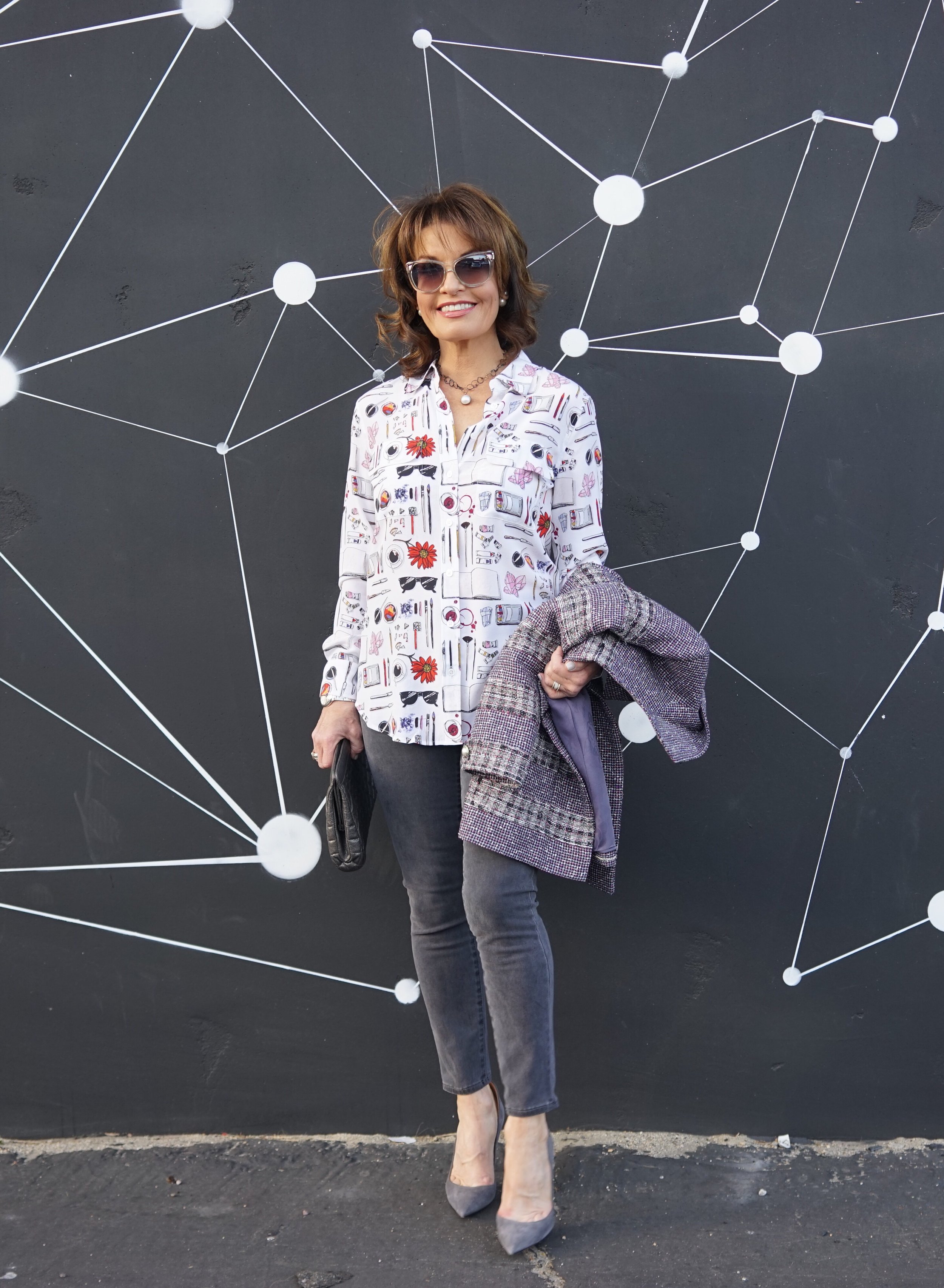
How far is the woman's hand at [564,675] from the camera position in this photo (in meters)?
1.85

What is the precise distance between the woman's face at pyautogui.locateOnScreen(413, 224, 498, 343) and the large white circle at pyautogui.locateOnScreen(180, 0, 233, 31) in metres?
0.83

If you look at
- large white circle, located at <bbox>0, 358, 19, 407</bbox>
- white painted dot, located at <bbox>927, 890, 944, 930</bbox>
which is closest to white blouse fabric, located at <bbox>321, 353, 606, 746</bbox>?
large white circle, located at <bbox>0, 358, 19, 407</bbox>

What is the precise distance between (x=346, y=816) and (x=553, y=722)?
428mm

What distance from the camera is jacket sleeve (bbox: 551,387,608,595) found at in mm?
2029

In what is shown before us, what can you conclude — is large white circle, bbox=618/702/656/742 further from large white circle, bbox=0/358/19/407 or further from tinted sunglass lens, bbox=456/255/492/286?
large white circle, bbox=0/358/19/407

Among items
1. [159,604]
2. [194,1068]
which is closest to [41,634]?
[159,604]

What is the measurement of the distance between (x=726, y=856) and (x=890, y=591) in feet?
2.30

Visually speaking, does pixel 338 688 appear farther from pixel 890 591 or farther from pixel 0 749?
pixel 890 591

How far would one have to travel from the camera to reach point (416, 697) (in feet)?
6.45

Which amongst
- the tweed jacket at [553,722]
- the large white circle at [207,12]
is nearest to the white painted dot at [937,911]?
the tweed jacket at [553,722]

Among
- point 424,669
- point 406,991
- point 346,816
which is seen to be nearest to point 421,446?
point 424,669

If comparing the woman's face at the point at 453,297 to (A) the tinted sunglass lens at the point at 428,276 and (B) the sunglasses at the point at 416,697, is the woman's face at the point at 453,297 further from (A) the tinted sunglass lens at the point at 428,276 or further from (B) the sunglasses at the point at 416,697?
(B) the sunglasses at the point at 416,697

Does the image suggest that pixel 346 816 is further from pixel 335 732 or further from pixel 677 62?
pixel 677 62

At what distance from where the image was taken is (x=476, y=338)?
6.85 ft
